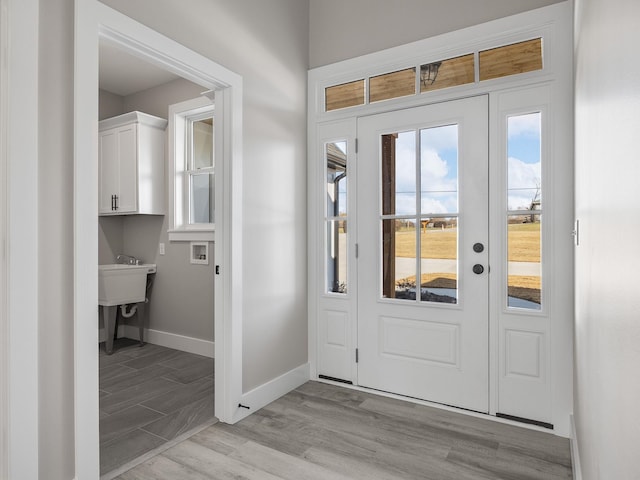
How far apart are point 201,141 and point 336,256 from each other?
210 centimetres

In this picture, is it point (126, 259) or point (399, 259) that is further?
point (126, 259)

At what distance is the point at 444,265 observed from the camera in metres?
2.70

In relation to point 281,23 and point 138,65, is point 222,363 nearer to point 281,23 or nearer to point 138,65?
point 281,23

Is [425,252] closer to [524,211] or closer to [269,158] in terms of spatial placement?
[524,211]

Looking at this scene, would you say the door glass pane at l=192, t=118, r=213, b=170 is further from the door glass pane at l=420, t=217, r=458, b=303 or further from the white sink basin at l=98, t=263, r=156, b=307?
the door glass pane at l=420, t=217, r=458, b=303

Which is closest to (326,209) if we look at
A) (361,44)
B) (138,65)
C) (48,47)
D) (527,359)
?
(361,44)

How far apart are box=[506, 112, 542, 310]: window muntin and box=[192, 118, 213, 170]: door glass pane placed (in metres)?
2.92

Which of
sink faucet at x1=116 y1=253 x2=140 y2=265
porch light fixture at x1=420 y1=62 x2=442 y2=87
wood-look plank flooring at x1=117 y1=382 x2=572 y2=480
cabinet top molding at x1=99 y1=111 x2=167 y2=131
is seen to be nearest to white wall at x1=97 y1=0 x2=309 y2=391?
wood-look plank flooring at x1=117 y1=382 x2=572 y2=480

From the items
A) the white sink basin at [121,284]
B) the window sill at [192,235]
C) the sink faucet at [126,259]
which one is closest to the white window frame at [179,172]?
the window sill at [192,235]

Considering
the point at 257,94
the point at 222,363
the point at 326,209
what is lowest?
the point at 222,363

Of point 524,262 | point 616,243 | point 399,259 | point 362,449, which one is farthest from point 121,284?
point 616,243

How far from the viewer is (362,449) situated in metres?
2.18

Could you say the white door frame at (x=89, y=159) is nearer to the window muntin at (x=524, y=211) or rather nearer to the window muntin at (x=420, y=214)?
the window muntin at (x=420, y=214)

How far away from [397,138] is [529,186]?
0.93 m
